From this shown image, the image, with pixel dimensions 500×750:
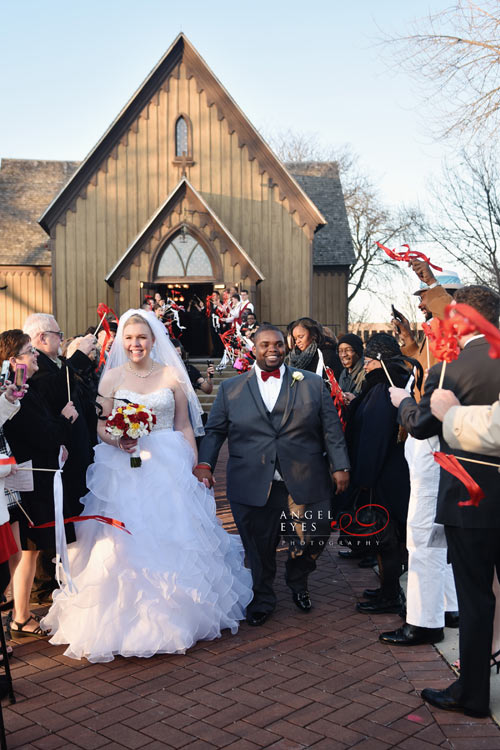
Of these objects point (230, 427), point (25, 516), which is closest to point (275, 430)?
point (230, 427)

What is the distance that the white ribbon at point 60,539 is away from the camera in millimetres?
4742

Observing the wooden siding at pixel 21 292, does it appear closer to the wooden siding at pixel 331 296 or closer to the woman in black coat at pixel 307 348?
the wooden siding at pixel 331 296

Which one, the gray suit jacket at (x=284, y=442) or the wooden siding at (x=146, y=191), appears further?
the wooden siding at (x=146, y=191)

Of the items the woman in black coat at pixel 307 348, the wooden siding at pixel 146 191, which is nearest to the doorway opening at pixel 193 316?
the wooden siding at pixel 146 191

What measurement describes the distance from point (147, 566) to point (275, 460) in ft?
4.09

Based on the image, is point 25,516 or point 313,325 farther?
point 313,325

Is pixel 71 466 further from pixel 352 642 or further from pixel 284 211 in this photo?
pixel 284 211

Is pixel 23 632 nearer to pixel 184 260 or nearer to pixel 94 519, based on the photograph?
pixel 94 519

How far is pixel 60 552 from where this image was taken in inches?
187

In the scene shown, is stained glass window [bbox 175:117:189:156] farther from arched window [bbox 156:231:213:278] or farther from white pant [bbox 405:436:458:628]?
white pant [bbox 405:436:458:628]

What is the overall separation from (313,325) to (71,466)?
309cm

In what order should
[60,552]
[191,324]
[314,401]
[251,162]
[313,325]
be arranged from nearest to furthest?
[60,552], [314,401], [313,325], [251,162], [191,324]

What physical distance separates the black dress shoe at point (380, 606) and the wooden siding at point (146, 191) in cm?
1747

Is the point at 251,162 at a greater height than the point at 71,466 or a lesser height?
greater
